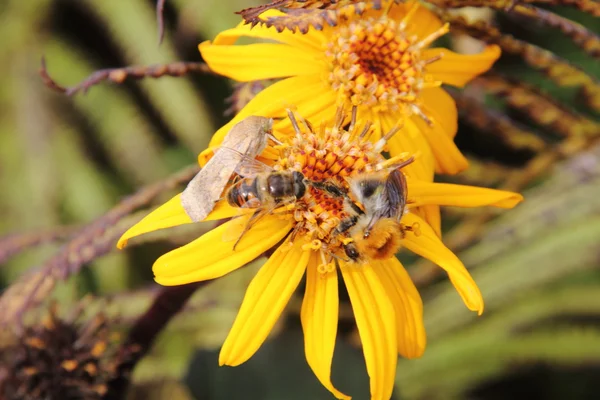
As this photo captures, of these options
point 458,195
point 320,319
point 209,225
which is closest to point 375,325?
point 320,319

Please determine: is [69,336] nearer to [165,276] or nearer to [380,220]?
[165,276]

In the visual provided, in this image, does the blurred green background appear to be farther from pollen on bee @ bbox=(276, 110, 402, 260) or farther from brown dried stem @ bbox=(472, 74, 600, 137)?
pollen on bee @ bbox=(276, 110, 402, 260)

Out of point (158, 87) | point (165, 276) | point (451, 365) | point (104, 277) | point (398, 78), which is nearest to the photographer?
point (165, 276)

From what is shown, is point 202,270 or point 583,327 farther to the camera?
point 583,327

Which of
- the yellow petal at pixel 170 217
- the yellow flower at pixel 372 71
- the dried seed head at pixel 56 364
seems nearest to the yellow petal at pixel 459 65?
the yellow flower at pixel 372 71

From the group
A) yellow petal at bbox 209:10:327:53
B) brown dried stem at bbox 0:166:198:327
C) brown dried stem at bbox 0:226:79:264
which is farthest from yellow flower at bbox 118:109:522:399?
brown dried stem at bbox 0:226:79:264

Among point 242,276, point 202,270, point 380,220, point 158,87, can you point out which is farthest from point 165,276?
point 158,87
